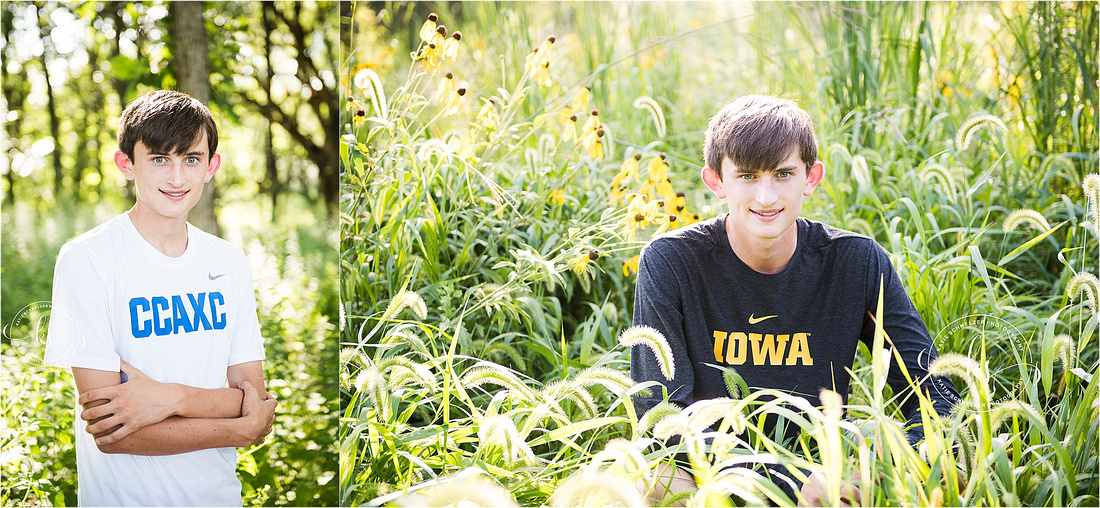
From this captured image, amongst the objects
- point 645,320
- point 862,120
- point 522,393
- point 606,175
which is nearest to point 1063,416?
point 645,320

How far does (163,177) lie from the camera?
1558 millimetres

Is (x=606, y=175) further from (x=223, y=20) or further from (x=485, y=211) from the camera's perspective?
(x=223, y=20)

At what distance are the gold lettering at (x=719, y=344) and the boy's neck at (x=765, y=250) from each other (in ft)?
0.62

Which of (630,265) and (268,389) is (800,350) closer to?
(630,265)

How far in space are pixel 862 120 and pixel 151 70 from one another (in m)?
2.35

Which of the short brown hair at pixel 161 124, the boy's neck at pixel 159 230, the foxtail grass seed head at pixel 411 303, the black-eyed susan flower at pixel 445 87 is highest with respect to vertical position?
the black-eyed susan flower at pixel 445 87

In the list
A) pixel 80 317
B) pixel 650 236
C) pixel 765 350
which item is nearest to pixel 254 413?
pixel 80 317

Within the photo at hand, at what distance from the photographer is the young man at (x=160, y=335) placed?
148cm

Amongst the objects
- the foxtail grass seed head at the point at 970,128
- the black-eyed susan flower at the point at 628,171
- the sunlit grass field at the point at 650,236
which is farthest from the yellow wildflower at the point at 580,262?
the foxtail grass seed head at the point at 970,128

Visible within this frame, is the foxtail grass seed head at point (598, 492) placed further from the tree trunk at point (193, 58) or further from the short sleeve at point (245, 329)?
the tree trunk at point (193, 58)

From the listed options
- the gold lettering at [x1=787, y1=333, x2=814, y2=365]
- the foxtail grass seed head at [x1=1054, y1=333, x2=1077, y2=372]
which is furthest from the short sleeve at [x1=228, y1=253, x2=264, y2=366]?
the foxtail grass seed head at [x1=1054, y1=333, x2=1077, y2=372]

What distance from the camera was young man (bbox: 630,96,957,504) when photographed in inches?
67.2

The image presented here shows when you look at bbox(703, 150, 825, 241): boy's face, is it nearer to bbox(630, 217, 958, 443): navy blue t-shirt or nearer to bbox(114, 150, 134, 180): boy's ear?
bbox(630, 217, 958, 443): navy blue t-shirt

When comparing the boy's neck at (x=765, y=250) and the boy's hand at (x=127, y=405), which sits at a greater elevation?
the boy's neck at (x=765, y=250)
